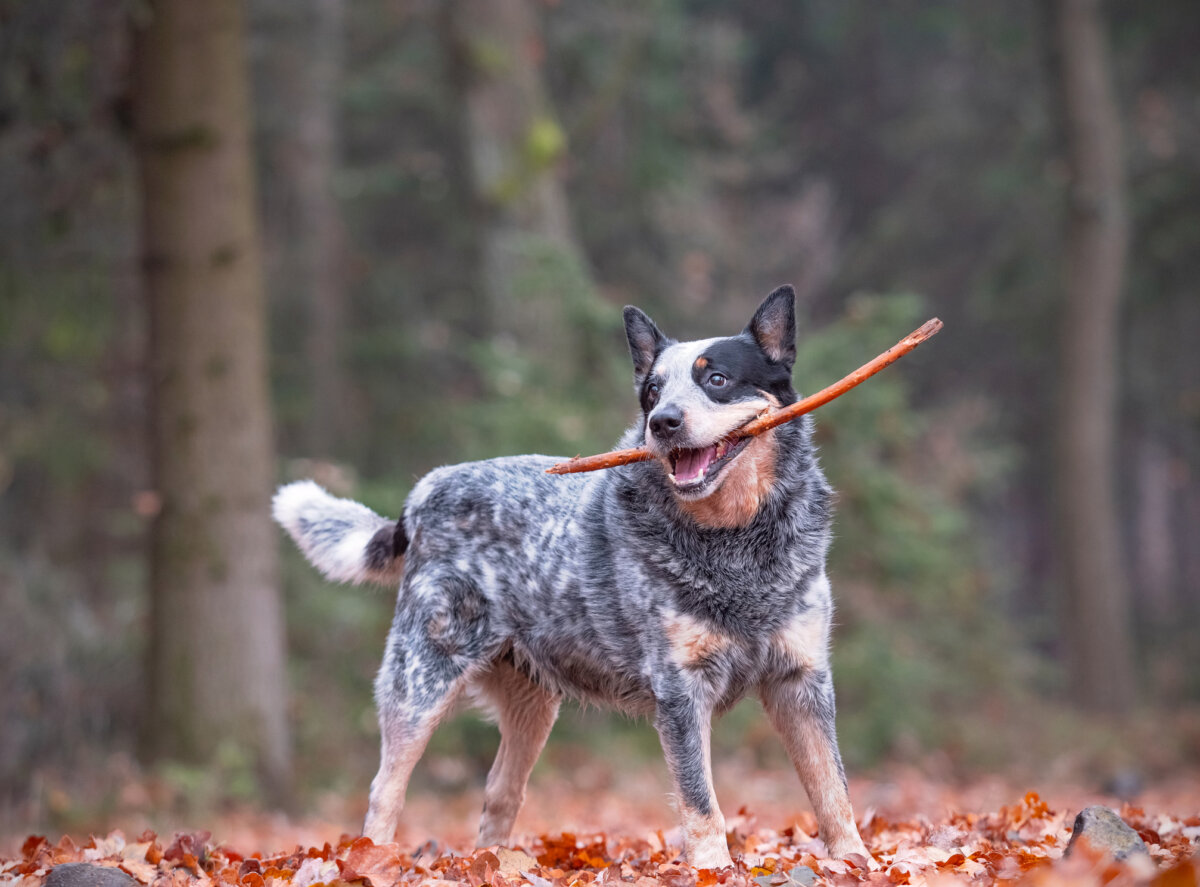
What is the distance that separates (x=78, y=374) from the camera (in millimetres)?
11656

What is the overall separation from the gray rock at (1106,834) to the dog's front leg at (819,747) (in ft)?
2.64

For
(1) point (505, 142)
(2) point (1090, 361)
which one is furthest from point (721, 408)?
(2) point (1090, 361)

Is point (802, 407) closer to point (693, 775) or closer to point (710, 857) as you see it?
point (693, 775)

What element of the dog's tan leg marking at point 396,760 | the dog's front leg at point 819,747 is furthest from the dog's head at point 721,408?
the dog's tan leg marking at point 396,760

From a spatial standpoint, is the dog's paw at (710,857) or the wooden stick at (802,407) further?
the wooden stick at (802,407)

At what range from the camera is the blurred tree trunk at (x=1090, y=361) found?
14.7m

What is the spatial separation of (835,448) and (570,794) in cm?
410

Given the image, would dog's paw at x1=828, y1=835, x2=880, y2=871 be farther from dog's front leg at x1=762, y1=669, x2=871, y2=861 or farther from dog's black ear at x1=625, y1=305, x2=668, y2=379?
dog's black ear at x1=625, y1=305, x2=668, y2=379

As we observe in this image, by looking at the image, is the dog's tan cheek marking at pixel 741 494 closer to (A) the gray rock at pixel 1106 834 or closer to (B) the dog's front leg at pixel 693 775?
(B) the dog's front leg at pixel 693 775

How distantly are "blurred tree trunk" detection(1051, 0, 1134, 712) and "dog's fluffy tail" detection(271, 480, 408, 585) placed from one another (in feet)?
40.1

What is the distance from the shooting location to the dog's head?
13.1 ft

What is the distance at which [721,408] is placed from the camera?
4094mm

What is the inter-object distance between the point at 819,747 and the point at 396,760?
1.69 meters

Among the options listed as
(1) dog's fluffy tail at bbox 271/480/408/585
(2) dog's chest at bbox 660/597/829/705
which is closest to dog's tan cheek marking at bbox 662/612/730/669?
(2) dog's chest at bbox 660/597/829/705
